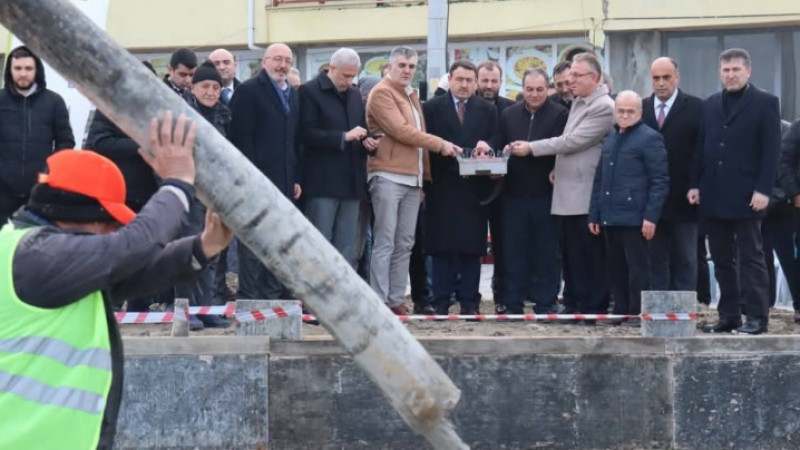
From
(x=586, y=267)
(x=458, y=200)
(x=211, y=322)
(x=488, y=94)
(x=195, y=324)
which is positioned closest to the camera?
(x=195, y=324)

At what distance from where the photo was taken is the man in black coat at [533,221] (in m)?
11.9

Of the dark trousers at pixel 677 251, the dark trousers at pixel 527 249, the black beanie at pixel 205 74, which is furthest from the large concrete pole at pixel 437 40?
the black beanie at pixel 205 74

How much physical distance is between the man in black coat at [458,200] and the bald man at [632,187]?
1165 millimetres

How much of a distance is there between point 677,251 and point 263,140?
11.2 feet

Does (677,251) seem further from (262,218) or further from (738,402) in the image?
(262,218)

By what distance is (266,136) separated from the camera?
11.4 meters

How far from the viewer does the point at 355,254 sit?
11969 millimetres

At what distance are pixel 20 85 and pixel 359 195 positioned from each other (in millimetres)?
2762

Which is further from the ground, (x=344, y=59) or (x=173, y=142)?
(x=344, y=59)

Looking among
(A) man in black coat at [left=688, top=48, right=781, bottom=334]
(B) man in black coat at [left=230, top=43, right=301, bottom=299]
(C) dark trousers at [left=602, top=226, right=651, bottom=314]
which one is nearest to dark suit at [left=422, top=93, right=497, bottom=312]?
(C) dark trousers at [left=602, top=226, right=651, bottom=314]

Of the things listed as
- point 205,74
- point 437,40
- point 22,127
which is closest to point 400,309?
point 205,74

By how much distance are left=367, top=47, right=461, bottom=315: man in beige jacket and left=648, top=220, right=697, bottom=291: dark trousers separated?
1793 mm

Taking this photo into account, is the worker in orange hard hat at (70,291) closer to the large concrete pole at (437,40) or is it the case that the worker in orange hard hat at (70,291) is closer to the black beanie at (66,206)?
the black beanie at (66,206)

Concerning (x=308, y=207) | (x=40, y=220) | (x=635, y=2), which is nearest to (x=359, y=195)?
(x=308, y=207)
